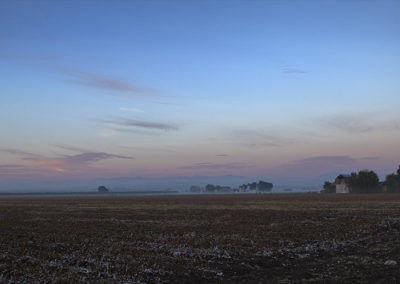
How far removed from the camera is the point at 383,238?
2467 centimetres

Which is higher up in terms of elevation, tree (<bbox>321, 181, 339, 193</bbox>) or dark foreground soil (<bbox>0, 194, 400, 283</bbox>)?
dark foreground soil (<bbox>0, 194, 400, 283</bbox>)

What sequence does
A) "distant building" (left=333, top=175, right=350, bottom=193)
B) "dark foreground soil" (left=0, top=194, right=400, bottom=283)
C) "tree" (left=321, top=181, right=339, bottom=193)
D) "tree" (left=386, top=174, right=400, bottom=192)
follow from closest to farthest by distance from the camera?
"dark foreground soil" (left=0, top=194, right=400, bottom=283) → "tree" (left=386, top=174, right=400, bottom=192) → "distant building" (left=333, top=175, right=350, bottom=193) → "tree" (left=321, top=181, right=339, bottom=193)

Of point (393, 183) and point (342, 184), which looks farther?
point (342, 184)

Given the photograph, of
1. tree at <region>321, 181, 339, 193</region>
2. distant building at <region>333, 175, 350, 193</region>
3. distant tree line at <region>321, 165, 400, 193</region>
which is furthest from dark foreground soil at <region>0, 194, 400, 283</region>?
tree at <region>321, 181, 339, 193</region>

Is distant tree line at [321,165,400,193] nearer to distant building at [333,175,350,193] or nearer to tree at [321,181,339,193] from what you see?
distant building at [333,175,350,193]

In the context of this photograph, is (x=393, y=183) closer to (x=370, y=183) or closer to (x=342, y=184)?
(x=370, y=183)

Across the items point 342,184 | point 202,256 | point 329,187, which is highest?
point 342,184

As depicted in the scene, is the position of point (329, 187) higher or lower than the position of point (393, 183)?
lower

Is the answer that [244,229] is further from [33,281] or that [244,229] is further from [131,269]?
[33,281]

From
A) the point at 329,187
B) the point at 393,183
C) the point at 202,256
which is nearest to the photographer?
the point at 202,256

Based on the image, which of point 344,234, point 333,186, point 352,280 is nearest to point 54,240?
point 352,280

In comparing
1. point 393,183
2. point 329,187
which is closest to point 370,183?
point 393,183

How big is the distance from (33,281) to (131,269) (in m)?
3.81

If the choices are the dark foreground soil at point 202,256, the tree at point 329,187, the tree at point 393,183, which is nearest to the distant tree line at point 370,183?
the tree at point 393,183
